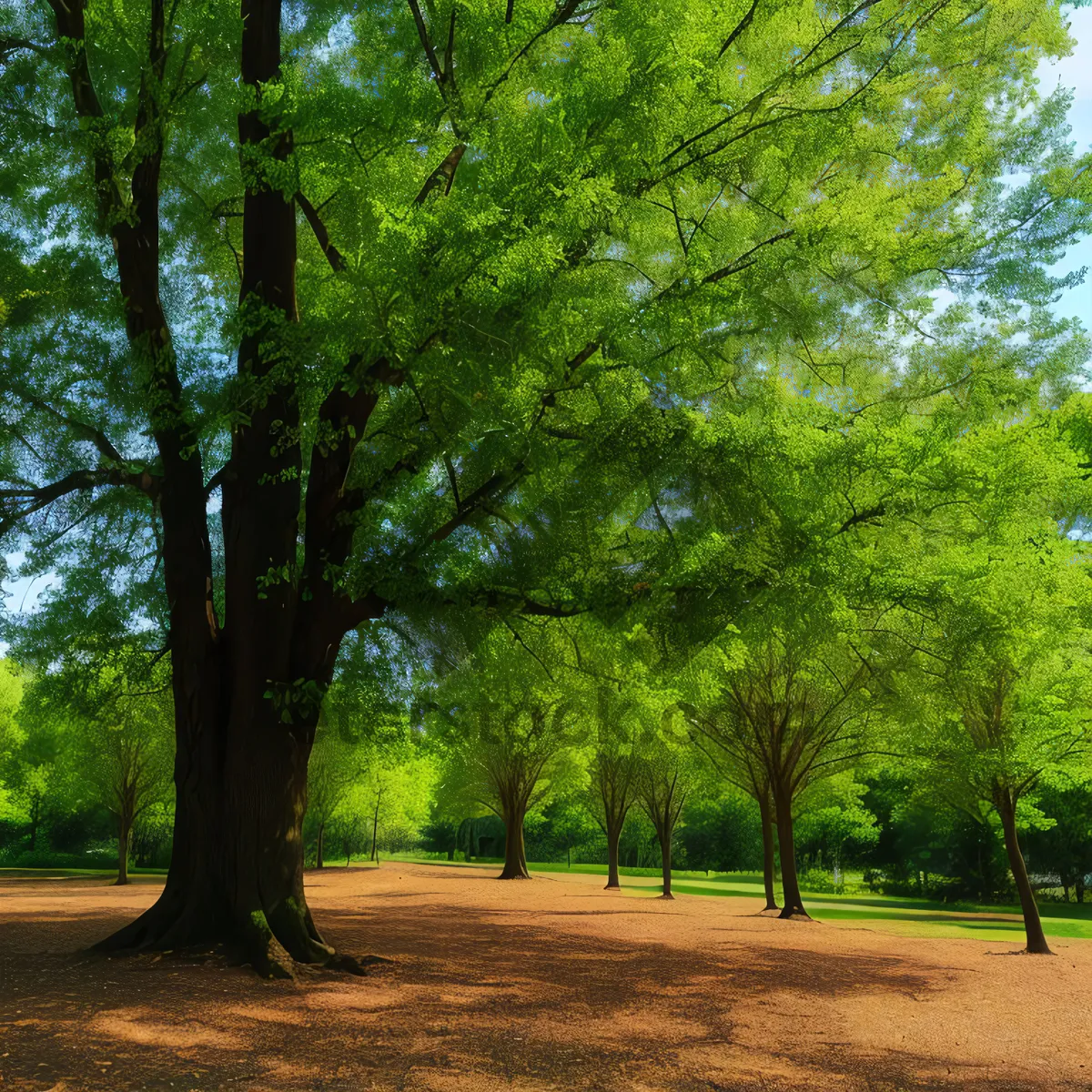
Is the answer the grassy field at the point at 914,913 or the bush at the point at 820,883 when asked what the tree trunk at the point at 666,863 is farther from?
the bush at the point at 820,883

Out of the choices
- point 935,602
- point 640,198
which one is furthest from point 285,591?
point 935,602

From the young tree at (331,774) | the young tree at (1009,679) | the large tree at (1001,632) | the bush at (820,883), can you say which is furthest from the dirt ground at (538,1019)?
the bush at (820,883)

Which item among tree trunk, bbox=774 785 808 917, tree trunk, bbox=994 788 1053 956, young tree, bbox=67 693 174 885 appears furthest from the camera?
young tree, bbox=67 693 174 885

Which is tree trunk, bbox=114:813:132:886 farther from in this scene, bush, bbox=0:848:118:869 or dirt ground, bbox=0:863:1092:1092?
dirt ground, bbox=0:863:1092:1092

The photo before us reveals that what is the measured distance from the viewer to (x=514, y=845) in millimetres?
33219

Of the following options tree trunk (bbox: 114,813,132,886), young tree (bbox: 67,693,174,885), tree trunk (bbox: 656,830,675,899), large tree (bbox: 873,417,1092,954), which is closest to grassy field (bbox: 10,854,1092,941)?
tree trunk (bbox: 656,830,675,899)

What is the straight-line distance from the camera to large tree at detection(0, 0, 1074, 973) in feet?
23.0

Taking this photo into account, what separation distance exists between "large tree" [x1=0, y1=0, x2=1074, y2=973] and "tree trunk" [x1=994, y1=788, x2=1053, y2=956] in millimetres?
9585

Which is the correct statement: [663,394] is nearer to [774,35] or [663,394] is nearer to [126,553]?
[774,35]

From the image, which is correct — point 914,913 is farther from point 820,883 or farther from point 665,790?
point 820,883

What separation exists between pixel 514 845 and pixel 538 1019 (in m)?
27.3

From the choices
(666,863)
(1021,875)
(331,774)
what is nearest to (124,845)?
(331,774)

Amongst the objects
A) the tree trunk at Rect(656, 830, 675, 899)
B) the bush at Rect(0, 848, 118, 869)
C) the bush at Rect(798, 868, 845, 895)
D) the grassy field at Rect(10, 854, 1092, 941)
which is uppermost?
the tree trunk at Rect(656, 830, 675, 899)

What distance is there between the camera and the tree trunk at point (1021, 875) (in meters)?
14.6
